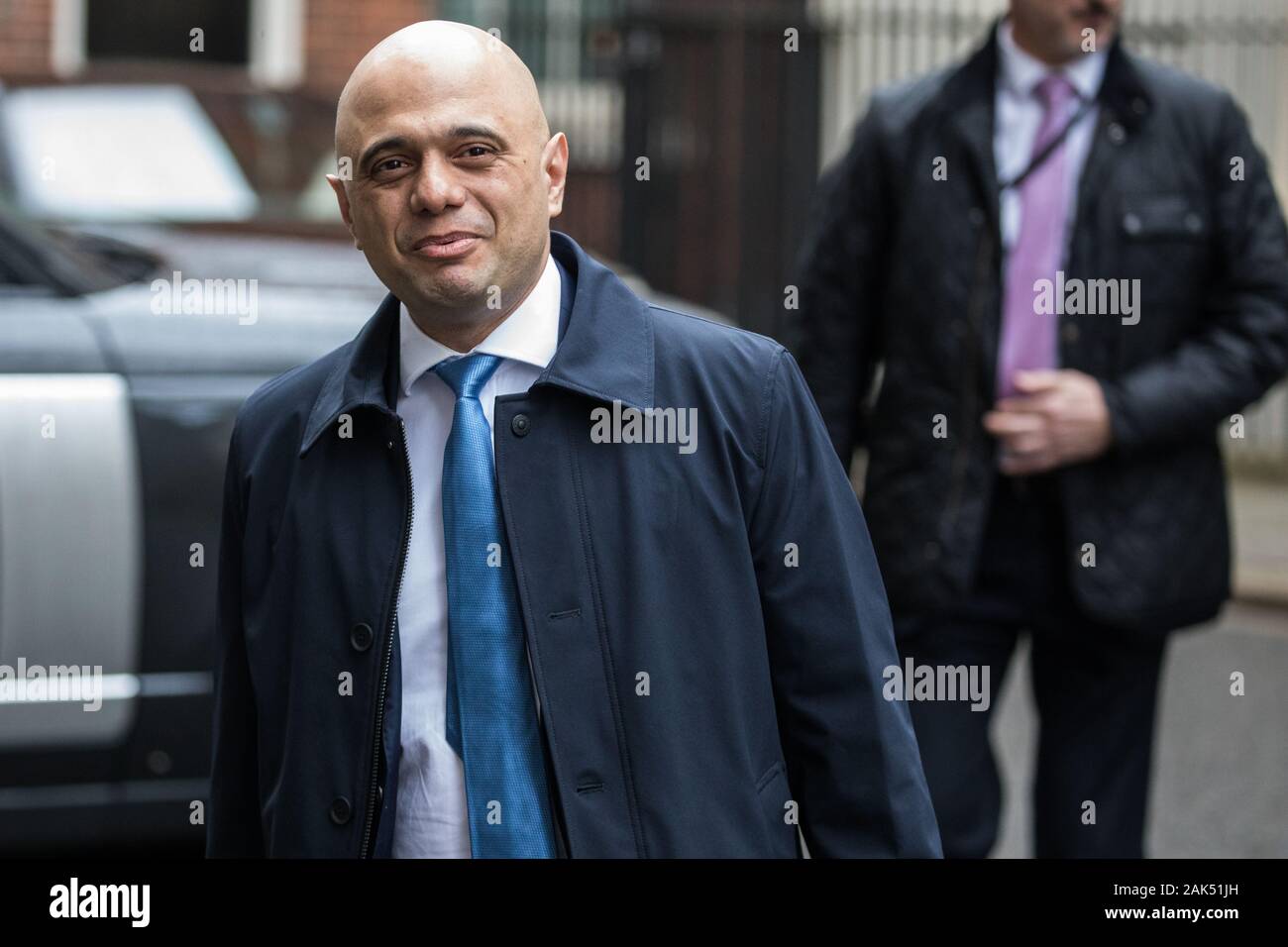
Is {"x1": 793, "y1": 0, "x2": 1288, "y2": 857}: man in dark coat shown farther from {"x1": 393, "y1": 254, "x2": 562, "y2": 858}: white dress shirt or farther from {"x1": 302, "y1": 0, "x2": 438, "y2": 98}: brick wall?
{"x1": 302, "y1": 0, "x2": 438, "y2": 98}: brick wall

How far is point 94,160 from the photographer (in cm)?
663

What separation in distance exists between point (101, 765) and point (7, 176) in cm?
257

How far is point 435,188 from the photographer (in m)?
2.13

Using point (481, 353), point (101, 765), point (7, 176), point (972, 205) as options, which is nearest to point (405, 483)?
point (481, 353)

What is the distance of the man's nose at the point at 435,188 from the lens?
2133 mm

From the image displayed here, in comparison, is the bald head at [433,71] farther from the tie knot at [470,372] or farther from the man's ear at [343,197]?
the tie knot at [470,372]

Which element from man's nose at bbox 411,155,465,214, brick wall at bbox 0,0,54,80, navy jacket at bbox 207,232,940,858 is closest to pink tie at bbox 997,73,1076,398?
navy jacket at bbox 207,232,940,858

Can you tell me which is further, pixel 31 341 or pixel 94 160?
pixel 94 160

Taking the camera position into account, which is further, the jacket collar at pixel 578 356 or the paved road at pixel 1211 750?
the paved road at pixel 1211 750

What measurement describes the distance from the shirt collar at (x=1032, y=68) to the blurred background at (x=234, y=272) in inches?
68.3

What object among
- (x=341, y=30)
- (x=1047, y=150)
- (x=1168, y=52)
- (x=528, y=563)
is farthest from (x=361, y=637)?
(x=341, y=30)

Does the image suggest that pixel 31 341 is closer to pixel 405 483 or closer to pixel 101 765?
pixel 101 765

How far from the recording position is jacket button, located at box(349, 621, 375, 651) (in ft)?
7.21

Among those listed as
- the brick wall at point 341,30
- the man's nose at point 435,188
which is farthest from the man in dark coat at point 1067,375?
the brick wall at point 341,30
